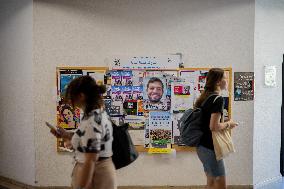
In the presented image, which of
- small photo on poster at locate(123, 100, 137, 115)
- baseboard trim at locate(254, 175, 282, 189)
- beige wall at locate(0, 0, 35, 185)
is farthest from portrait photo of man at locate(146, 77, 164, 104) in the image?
baseboard trim at locate(254, 175, 282, 189)

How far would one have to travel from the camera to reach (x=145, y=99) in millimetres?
3750

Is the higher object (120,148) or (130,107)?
(130,107)

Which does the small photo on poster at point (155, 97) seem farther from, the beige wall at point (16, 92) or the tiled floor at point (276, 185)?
the tiled floor at point (276, 185)

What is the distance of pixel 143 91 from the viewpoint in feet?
12.3

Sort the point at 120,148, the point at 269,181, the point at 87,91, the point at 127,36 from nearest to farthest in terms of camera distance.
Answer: the point at 87,91 < the point at 120,148 < the point at 127,36 < the point at 269,181

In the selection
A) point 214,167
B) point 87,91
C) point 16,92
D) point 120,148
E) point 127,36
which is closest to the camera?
point 87,91

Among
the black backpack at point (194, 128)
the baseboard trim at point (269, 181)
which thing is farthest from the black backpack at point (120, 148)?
the baseboard trim at point (269, 181)

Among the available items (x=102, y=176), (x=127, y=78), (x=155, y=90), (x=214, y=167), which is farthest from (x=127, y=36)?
(x=102, y=176)

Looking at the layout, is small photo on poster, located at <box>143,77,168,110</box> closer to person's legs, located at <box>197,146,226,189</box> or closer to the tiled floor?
person's legs, located at <box>197,146,226,189</box>

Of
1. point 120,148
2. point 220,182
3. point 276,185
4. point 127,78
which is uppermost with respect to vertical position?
point 127,78

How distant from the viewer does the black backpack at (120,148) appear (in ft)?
6.86

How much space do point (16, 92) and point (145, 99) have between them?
1.53m

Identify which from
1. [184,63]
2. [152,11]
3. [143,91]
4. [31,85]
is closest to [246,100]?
[184,63]

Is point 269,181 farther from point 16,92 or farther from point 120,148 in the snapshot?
point 16,92
